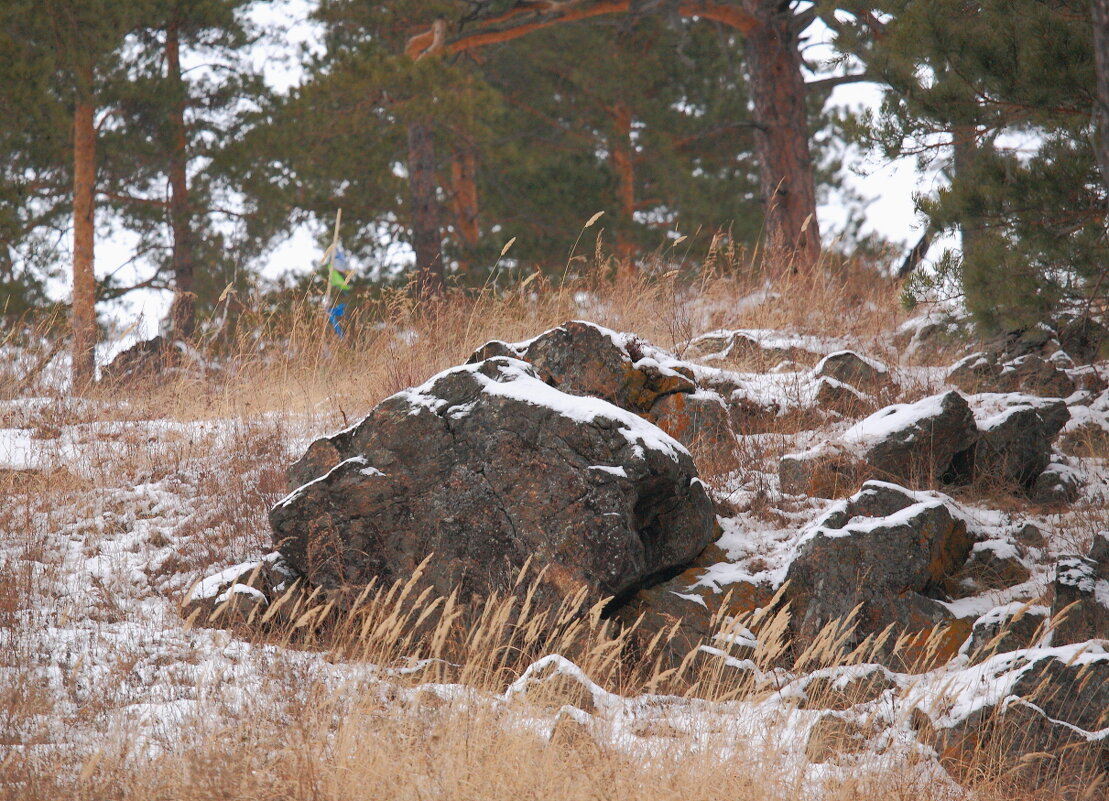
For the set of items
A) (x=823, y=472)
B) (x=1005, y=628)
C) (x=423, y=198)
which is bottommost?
(x=1005, y=628)

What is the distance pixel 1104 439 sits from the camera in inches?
219

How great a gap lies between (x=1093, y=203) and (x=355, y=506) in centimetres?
403

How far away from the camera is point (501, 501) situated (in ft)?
14.4

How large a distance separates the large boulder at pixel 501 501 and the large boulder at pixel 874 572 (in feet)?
1.84

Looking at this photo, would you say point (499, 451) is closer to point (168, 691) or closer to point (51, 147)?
point (168, 691)

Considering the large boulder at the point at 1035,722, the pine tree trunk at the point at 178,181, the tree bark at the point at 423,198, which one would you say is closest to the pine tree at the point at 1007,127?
the large boulder at the point at 1035,722

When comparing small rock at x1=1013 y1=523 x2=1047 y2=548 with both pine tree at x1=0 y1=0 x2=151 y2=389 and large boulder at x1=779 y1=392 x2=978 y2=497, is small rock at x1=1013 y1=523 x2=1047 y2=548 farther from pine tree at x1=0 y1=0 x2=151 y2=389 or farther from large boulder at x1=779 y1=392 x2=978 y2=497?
pine tree at x1=0 y1=0 x2=151 y2=389

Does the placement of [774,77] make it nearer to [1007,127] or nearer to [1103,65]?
[1007,127]

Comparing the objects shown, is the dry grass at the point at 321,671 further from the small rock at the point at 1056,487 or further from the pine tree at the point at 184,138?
the pine tree at the point at 184,138

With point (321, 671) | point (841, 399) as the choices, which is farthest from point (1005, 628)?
point (321, 671)

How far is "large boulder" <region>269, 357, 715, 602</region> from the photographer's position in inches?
167

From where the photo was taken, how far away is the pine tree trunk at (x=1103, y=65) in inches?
167

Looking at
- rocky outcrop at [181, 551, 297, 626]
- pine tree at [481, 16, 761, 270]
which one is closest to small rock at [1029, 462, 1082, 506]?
rocky outcrop at [181, 551, 297, 626]

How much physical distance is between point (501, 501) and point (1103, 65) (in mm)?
3364
